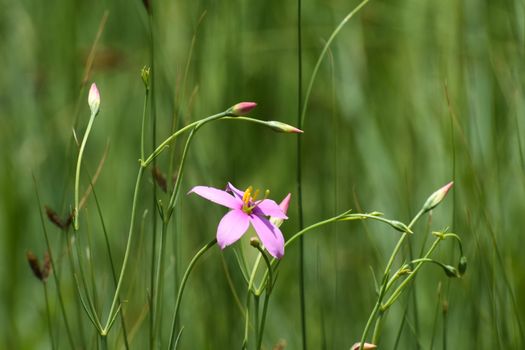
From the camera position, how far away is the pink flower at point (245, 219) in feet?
3.86

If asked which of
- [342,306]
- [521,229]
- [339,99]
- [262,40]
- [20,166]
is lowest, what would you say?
[342,306]

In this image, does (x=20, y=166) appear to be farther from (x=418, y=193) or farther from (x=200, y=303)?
(x=418, y=193)

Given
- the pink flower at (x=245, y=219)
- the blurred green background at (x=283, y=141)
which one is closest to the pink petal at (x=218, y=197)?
the pink flower at (x=245, y=219)

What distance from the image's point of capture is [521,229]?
2.84 metres

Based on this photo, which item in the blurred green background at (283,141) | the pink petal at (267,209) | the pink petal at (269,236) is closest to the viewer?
the pink petal at (269,236)

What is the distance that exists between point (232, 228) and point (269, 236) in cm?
5

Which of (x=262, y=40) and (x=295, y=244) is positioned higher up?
(x=262, y=40)

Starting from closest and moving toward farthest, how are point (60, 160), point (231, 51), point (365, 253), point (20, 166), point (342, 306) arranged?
1. point (342, 306)
2. point (231, 51)
3. point (365, 253)
4. point (20, 166)
5. point (60, 160)

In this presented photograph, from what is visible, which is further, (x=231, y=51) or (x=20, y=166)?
(x=20, y=166)

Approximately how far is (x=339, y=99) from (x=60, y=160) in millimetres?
1021

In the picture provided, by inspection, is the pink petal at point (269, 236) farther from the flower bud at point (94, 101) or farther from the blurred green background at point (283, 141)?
the blurred green background at point (283, 141)

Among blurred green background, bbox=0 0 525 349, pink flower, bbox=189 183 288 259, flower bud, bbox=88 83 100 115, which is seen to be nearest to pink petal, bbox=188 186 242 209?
pink flower, bbox=189 183 288 259

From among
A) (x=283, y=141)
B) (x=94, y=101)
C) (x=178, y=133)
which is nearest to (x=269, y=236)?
(x=178, y=133)

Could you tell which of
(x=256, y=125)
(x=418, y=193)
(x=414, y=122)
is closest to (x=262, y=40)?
(x=256, y=125)
